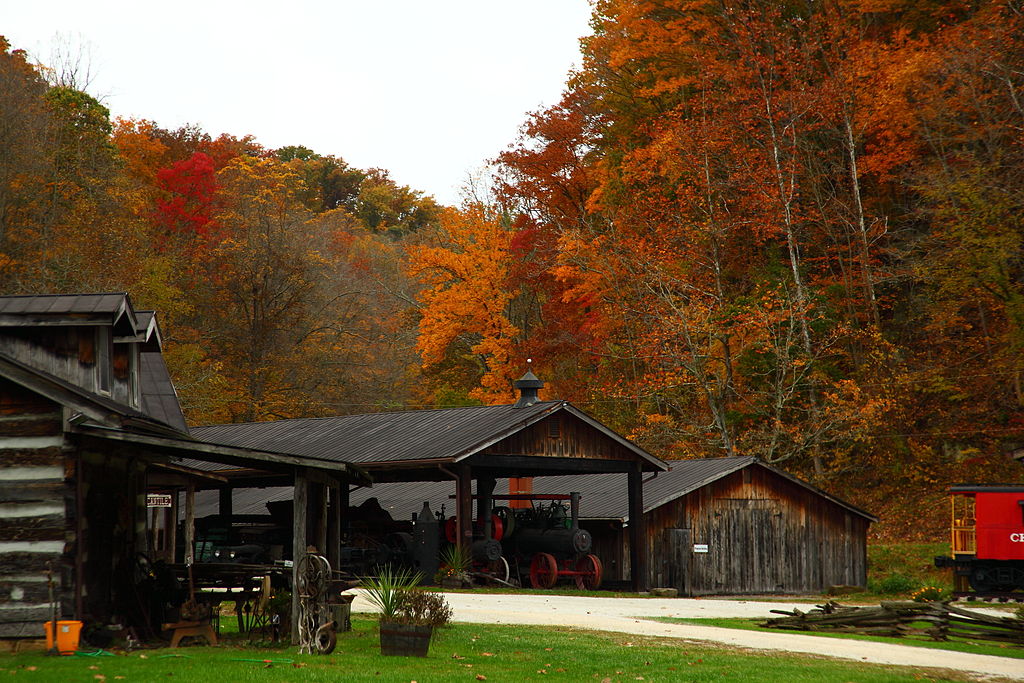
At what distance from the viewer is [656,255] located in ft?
144

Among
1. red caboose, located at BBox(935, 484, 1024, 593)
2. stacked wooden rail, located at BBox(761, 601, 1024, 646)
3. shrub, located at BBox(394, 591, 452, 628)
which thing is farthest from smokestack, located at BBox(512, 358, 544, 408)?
shrub, located at BBox(394, 591, 452, 628)

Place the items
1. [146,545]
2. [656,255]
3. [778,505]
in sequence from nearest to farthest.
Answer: [146,545]
[778,505]
[656,255]

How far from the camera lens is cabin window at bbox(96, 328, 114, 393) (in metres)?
18.2

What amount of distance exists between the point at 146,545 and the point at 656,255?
89.8 ft

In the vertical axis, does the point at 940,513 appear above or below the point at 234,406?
below

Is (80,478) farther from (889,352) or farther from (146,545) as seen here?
(889,352)

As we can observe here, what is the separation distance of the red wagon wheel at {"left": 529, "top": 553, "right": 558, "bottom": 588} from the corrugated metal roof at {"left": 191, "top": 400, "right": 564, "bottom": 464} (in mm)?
4293

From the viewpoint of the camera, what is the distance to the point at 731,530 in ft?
115

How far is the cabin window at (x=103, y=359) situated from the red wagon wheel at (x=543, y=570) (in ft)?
53.4

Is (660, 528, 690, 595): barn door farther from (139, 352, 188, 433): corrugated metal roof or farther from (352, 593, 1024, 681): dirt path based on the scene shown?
(139, 352, 188, 433): corrugated metal roof

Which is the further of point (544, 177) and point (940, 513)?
point (544, 177)

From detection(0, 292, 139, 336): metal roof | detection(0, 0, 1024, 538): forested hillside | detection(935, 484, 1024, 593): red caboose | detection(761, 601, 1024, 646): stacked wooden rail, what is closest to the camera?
detection(0, 292, 139, 336): metal roof

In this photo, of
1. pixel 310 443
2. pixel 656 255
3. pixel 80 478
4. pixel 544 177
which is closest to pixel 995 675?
pixel 80 478

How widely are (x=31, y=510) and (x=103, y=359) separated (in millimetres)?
3394
